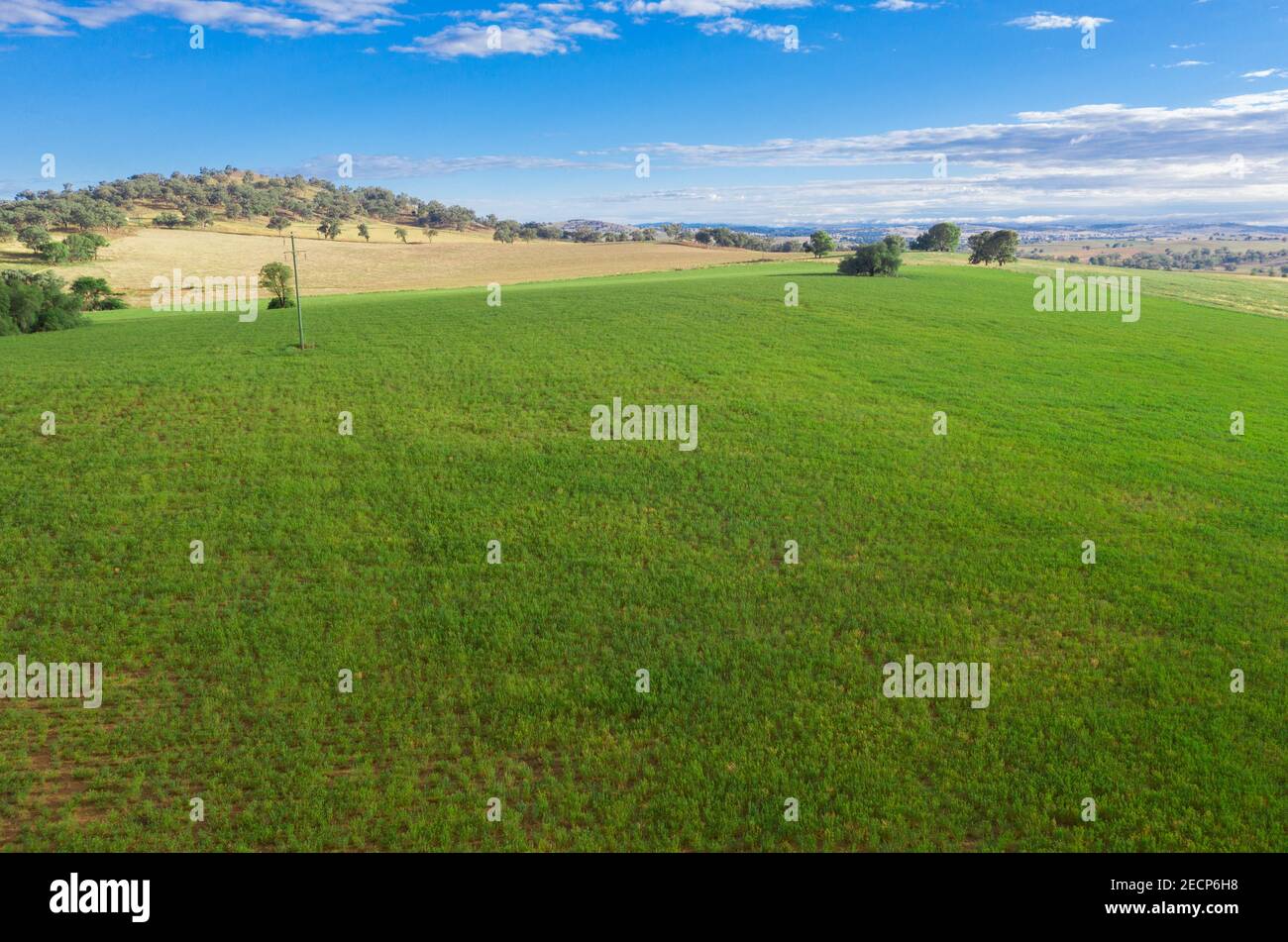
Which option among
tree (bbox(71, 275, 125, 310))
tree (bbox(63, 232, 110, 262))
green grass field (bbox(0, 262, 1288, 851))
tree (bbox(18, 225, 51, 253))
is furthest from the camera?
tree (bbox(18, 225, 51, 253))

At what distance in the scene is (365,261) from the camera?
116 meters

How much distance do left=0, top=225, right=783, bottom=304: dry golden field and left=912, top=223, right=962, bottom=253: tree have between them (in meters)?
29.7

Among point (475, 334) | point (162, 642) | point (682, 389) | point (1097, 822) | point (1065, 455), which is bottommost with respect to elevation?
point (1097, 822)

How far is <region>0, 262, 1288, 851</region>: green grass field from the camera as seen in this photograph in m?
10.9

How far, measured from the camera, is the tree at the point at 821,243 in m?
122

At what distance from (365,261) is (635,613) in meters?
114

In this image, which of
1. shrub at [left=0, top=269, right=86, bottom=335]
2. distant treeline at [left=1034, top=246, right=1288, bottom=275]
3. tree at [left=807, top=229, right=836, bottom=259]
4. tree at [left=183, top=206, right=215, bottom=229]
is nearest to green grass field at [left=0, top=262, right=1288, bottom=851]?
shrub at [left=0, top=269, right=86, bottom=335]

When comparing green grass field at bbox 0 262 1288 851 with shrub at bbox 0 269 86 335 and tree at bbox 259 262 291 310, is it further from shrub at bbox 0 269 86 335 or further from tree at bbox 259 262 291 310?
tree at bbox 259 262 291 310

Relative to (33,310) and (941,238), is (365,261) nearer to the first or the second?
(33,310)

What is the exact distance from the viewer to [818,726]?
12.7 m

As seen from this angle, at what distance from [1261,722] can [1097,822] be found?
4638 millimetres

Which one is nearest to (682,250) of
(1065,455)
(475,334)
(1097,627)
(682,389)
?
(475,334)

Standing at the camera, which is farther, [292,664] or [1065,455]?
[1065,455]

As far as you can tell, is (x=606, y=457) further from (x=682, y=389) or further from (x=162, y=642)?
(x=162, y=642)
